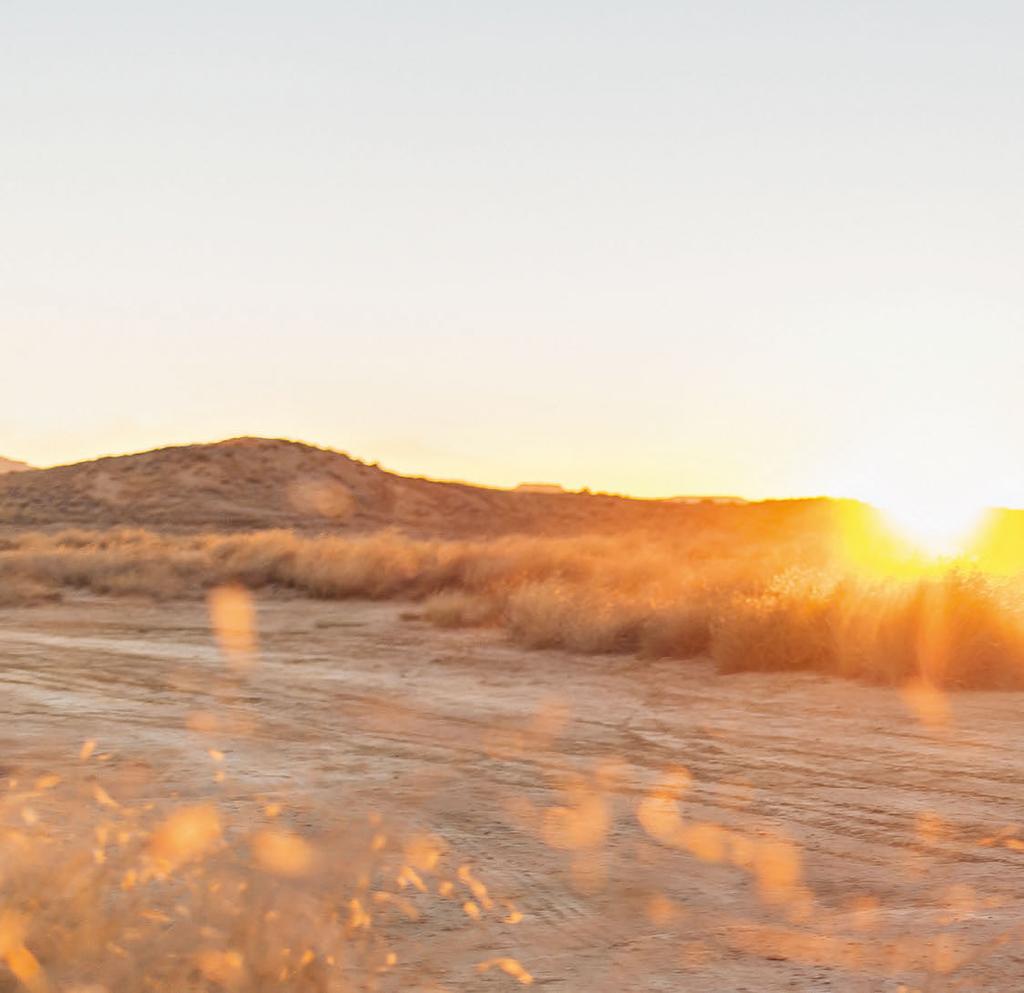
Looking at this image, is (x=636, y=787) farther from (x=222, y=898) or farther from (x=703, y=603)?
(x=703, y=603)

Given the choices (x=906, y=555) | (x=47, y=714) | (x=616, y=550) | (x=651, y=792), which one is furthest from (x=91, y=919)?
(x=616, y=550)

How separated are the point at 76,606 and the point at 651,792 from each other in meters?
17.3

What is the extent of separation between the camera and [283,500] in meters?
71.2

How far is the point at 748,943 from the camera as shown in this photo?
4.87 m

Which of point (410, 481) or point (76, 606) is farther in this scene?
point (410, 481)

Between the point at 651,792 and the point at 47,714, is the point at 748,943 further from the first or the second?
the point at 47,714

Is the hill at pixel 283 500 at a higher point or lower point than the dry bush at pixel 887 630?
higher

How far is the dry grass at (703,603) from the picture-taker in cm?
1212

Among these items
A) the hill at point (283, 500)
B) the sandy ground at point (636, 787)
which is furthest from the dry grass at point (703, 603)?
the hill at point (283, 500)

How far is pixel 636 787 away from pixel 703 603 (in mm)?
7090

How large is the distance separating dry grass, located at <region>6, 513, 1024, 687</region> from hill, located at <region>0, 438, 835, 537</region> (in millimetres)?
36724

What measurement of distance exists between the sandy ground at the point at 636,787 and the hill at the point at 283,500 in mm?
48697

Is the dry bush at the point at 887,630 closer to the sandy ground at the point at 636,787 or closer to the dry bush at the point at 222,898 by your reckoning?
the sandy ground at the point at 636,787

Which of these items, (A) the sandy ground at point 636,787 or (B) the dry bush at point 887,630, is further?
(B) the dry bush at point 887,630
